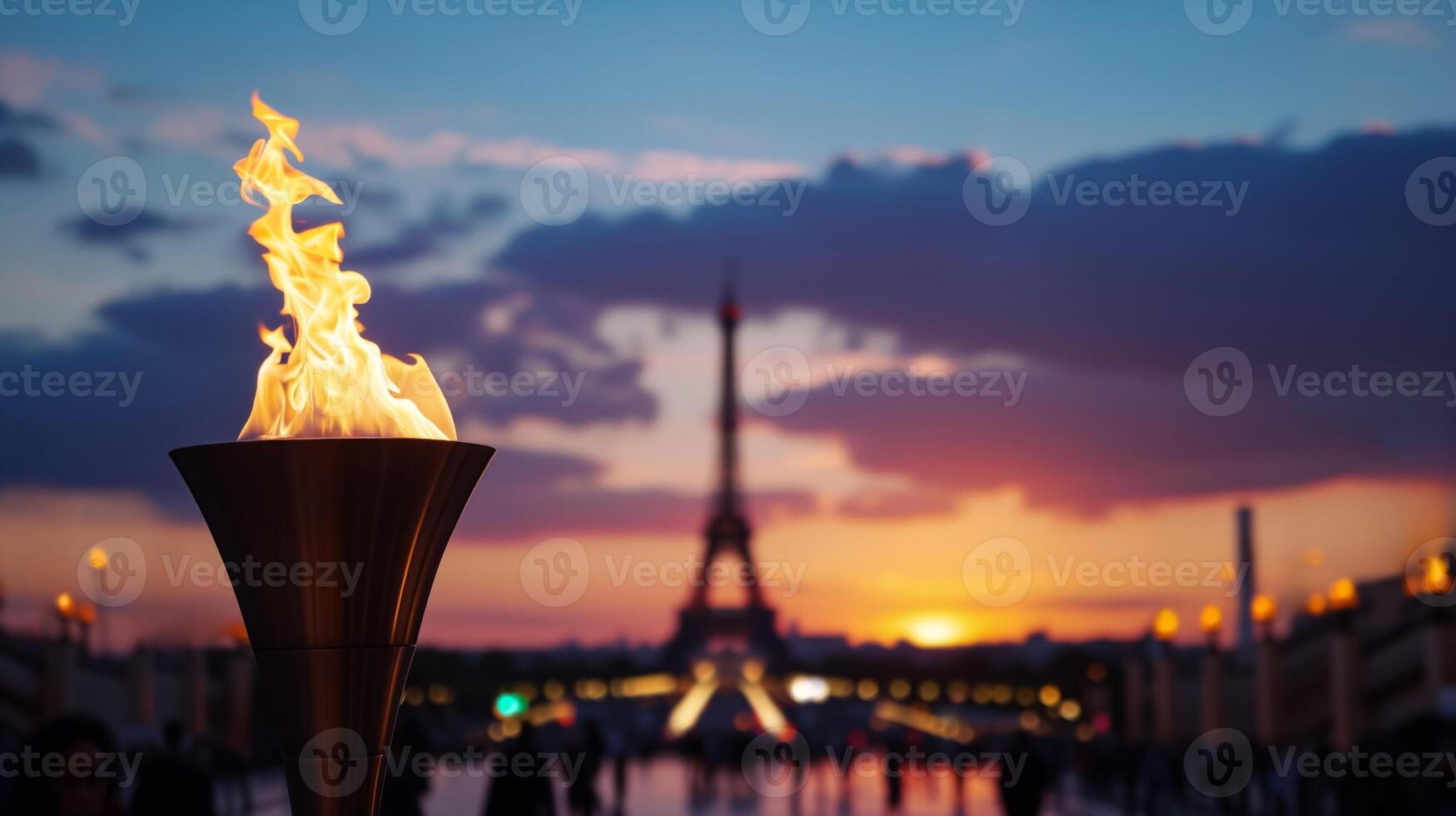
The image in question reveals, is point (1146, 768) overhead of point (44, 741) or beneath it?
overhead

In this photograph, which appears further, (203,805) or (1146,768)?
(1146,768)

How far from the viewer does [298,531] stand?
5.24 metres

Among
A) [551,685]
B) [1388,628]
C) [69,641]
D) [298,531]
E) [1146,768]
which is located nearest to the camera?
[298,531]

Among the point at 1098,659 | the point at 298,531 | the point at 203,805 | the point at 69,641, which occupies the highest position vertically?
the point at 1098,659

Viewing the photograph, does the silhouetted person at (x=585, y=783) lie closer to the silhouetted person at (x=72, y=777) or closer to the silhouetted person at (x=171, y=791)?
the silhouetted person at (x=171, y=791)

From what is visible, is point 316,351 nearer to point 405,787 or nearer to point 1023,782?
point 405,787

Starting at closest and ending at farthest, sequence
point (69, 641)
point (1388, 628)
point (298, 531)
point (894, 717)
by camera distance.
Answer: point (298, 531) < point (69, 641) < point (1388, 628) < point (894, 717)

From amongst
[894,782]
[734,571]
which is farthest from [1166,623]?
[734,571]

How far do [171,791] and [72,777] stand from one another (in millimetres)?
2885

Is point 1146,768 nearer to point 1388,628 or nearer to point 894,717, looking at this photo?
point 1388,628

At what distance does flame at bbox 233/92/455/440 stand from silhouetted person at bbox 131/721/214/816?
3073 millimetres

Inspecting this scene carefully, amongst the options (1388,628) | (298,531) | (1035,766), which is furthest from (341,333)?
(1388,628)

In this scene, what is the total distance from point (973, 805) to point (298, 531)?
21835mm

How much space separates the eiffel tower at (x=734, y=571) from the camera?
74938 mm
